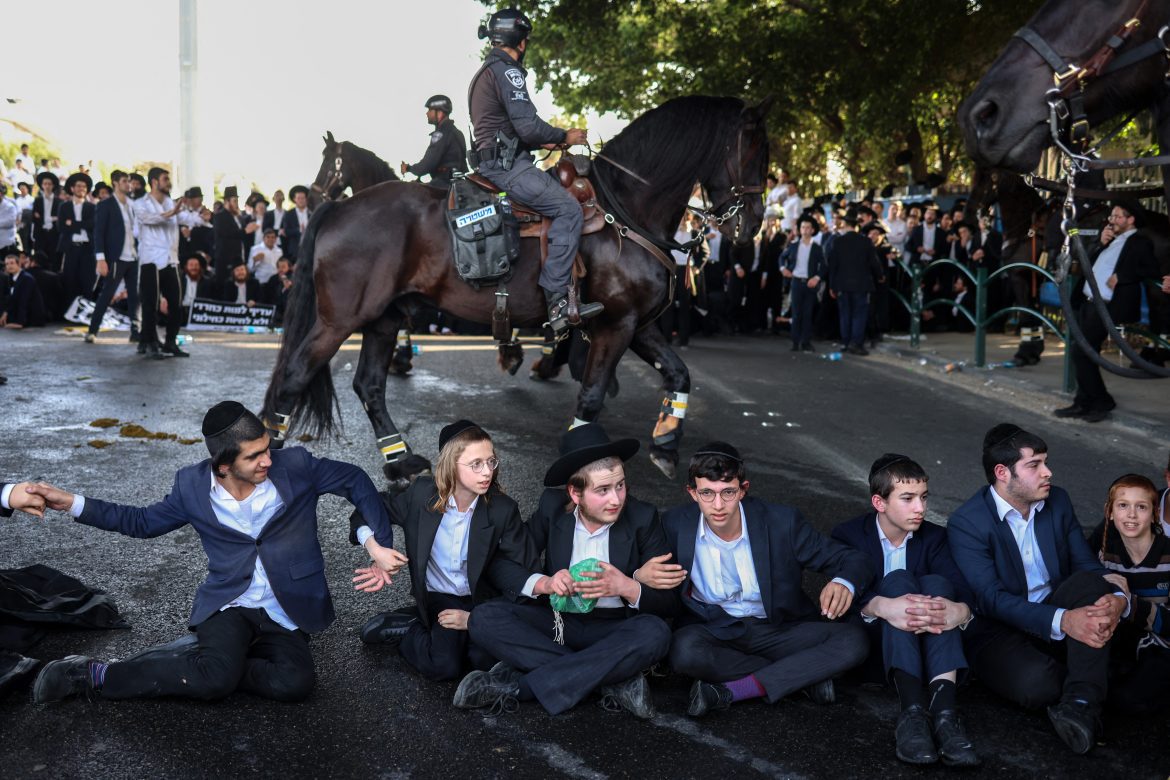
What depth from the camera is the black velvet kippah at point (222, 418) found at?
4.61 metres

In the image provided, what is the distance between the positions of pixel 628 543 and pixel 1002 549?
148 cm

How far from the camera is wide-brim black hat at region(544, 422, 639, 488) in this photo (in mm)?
4820

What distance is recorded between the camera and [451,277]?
8266mm

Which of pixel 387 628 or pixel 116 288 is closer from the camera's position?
pixel 387 628

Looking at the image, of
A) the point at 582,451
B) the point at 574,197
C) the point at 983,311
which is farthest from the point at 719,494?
the point at 983,311

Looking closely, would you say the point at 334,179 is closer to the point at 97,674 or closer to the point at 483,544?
the point at 483,544

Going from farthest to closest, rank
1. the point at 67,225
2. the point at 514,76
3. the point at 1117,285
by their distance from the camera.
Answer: the point at 67,225 < the point at 1117,285 < the point at 514,76

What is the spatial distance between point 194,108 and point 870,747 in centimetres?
2293

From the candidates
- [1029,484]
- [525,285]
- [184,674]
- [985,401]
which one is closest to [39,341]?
[525,285]

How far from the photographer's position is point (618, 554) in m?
4.84

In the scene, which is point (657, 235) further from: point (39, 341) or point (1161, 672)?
point (39, 341)

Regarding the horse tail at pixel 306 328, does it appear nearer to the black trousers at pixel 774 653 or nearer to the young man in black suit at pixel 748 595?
the young man in black suit at pixel 748 595

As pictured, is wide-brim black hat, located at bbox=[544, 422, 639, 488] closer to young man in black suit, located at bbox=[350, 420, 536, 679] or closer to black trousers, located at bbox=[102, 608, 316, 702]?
young man in black suit, located at bbox=[350, 420, 536, 679]

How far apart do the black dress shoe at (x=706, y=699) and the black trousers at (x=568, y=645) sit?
19 cm
